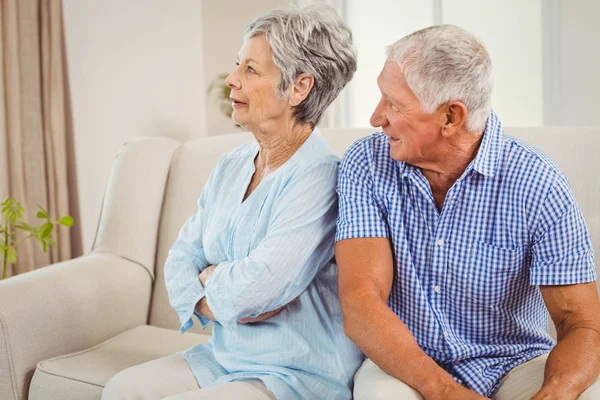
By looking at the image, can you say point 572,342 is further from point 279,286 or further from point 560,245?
point 279,286

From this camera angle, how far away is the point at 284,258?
1421 mm

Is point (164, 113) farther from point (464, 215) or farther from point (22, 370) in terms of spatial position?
point (464, 215)

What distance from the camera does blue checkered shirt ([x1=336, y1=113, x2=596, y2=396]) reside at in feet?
4.35

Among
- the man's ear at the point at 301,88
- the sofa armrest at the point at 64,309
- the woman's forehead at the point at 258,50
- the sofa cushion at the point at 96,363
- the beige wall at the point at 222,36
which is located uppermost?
the beige wall at the point at 222,36

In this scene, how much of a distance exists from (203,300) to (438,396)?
59 centimetres

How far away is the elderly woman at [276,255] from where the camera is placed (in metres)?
1.44

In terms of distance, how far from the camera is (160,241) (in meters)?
2.26

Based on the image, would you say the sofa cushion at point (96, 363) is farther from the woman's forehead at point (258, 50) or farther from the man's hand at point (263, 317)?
the woman's forehead at point (258, 50)

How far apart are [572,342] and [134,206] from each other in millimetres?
1390

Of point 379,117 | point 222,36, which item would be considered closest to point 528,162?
point 379,117

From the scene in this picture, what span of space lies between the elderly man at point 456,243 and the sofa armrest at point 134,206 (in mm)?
944

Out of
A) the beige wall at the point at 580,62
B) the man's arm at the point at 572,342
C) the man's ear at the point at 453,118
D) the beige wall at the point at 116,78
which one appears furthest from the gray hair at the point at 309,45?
the beige wall at the point at 580,62

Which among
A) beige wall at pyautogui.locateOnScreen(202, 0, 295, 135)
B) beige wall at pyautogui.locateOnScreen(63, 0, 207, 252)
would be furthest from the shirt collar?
beige wall at pyautogui.locateOnScreen(202, 0, 295, 135)

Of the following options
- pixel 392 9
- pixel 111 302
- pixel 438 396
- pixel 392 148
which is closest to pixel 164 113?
pixel 392 9
